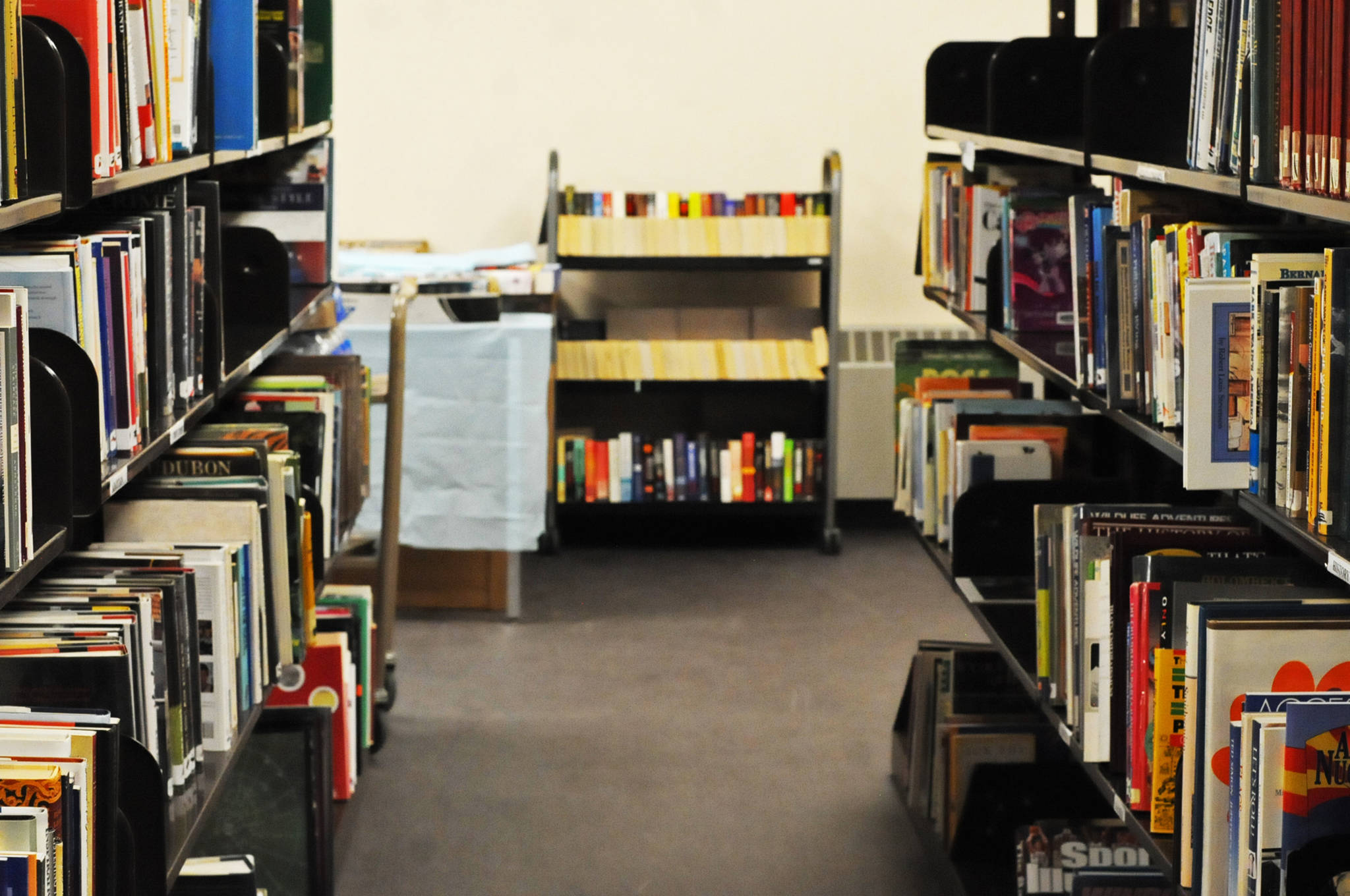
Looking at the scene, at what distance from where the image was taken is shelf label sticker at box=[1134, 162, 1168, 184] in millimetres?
1896

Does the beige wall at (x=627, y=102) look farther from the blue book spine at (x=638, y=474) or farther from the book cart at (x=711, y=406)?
the blue book spine at (x=638, y=474)

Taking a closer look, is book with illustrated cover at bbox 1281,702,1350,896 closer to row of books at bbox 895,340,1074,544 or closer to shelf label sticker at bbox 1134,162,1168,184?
shelf label sticker at bbox 1134,162,1168,184

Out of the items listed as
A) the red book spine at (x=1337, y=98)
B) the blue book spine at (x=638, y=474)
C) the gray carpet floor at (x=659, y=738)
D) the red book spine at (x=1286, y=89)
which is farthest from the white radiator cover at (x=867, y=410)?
the red book spine at (x=1337, y=98)

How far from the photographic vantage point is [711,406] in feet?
19.8

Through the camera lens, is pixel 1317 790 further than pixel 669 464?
No

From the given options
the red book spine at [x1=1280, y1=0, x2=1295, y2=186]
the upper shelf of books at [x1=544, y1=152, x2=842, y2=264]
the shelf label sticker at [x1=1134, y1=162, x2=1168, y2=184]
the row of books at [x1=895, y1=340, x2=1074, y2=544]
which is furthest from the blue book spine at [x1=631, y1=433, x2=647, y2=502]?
the red book spine at [x1=1280, y1=0, x2=1295, y2=186]

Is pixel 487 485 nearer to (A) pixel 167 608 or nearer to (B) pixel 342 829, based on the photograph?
(B) pixel 342 829

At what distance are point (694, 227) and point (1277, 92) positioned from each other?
12.8 ft

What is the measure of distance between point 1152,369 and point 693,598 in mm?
3177

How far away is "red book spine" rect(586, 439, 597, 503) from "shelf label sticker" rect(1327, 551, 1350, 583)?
4.18 m

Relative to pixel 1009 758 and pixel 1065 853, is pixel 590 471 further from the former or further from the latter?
pixel 1065 853

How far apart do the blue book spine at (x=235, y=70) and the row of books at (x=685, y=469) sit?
3.07m

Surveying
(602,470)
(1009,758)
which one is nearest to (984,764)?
(1009,758)

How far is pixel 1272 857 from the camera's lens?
4.52 ft
